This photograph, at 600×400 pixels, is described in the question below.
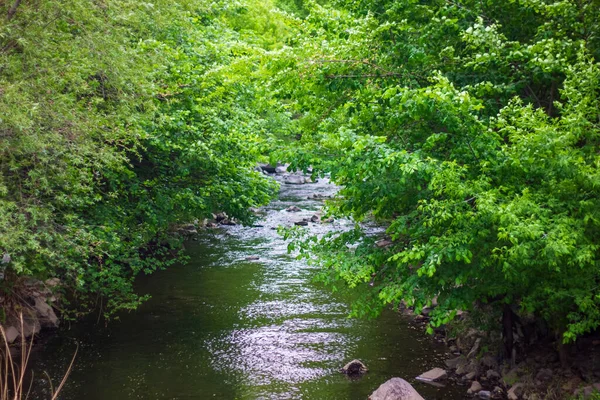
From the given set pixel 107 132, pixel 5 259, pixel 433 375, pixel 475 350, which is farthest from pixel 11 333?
pixel 475 350

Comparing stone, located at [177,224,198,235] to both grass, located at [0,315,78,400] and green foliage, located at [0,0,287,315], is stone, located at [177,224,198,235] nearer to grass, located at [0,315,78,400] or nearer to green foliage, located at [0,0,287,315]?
green foliage, located at [0,0,287,315]

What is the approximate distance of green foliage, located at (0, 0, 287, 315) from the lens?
33.9 feet

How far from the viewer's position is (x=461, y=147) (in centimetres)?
990

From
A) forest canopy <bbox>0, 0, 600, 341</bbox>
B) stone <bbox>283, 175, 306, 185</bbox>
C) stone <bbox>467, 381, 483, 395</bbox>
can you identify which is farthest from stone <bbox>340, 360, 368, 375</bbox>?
stone <bbox>283, 175, 306, 185</bbox>

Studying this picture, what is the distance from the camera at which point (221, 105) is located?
17.6 meters

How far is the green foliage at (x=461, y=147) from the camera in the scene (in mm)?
8898

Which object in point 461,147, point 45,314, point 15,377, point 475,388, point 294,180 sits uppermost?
point 461,147

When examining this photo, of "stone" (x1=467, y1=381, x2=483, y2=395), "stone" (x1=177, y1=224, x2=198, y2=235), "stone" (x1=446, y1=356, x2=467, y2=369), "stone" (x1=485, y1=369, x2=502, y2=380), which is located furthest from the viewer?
"stone" (x1=177, y1=224, x2=198, y2=235)

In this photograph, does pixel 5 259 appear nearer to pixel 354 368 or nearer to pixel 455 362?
pixel 354 368

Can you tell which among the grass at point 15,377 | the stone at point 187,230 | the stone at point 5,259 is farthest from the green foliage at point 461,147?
the stone at point 187,230

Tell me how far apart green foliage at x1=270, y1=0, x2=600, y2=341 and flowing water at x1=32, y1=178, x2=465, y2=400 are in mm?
2847

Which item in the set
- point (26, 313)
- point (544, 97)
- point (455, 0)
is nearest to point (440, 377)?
point (544, 97)

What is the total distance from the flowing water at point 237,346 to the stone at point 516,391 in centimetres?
98

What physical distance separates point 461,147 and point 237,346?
812cm
